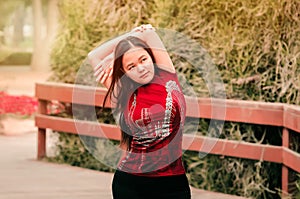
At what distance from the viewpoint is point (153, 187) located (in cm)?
497

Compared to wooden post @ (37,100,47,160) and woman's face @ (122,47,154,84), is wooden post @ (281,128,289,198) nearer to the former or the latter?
woman's face @ (122,47,154,84)

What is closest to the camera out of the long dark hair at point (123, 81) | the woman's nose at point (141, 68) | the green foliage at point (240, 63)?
the woman's nose at point (141, 68)

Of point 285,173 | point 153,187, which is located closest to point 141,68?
point 153,187

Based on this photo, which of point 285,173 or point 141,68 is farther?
point 285,173

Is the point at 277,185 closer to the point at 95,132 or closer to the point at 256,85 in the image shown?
the point at 256,85

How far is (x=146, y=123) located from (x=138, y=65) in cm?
33

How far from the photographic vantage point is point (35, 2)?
136ft

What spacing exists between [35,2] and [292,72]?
33.6m

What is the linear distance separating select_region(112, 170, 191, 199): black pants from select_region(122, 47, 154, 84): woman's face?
550mm

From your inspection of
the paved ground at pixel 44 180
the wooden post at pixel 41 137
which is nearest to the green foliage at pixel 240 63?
the paved ground at pixel 44 180

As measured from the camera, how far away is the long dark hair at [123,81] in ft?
16.4

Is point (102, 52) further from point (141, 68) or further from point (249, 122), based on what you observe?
point (249, 122)

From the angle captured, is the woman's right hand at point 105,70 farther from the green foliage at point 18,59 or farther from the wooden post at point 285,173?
the green foliage at point 18,59

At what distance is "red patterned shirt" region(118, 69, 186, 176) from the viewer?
16.2 feet
